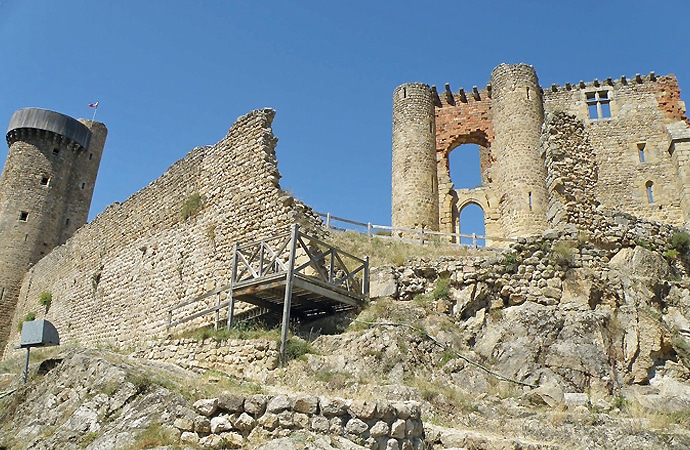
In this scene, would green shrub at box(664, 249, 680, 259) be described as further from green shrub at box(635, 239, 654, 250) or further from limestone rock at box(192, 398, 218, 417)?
limestone rock at box(192, 398, 218, 417)

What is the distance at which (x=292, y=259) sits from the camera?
420 inches

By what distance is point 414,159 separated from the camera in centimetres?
2684

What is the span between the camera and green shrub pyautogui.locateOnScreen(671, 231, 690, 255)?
11766 millimetres

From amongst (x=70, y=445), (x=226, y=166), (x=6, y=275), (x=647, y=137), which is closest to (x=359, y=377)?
(x=70, y=445)

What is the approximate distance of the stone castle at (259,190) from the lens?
1418 centimetres

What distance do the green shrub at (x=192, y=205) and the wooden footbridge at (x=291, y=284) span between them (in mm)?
2947

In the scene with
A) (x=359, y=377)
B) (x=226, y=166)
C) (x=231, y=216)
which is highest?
(x=226, y=166)

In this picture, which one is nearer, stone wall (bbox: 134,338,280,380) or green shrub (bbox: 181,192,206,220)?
stone wall (bbox: 134,338,280,380)

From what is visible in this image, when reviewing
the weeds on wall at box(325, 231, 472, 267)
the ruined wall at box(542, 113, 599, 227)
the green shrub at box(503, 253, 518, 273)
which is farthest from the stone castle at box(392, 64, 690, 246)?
the green shrub at box(503, 253, 518, 273)

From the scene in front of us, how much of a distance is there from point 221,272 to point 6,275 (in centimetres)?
2037

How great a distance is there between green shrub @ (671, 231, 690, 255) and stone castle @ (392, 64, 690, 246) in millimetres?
11682

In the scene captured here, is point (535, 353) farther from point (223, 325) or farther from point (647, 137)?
point (647, 137)

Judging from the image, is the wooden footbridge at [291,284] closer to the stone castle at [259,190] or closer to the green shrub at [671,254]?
the stone castle at [259,190]

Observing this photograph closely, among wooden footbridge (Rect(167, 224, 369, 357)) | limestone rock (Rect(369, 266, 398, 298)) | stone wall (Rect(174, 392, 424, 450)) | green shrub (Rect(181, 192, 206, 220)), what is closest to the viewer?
stone wall (Rect(174, 392, 424, 450))
